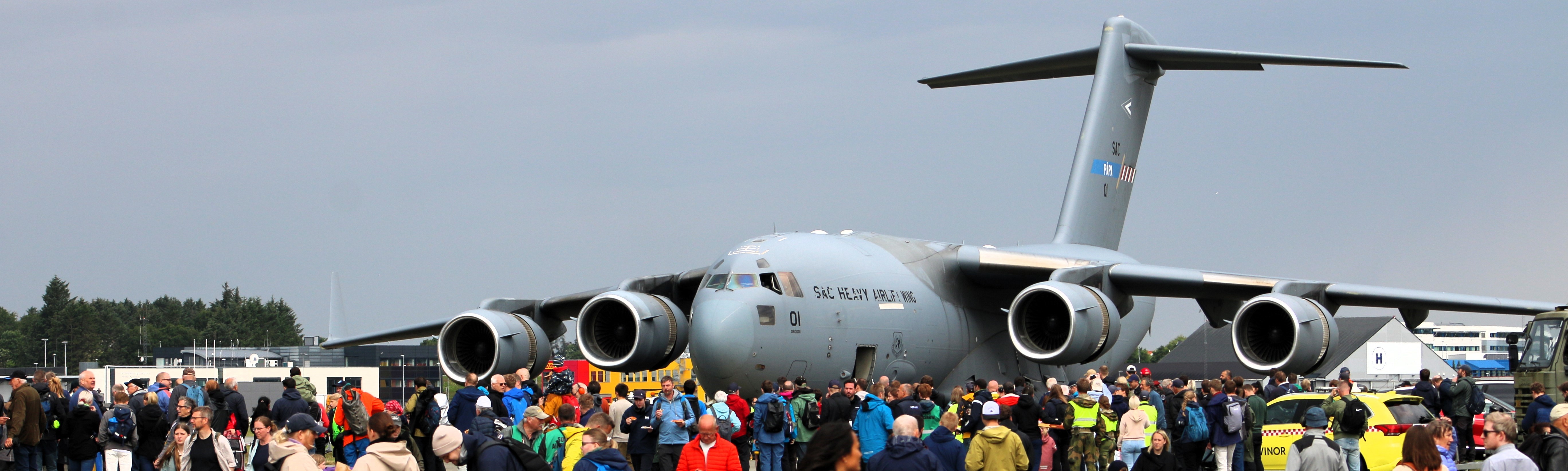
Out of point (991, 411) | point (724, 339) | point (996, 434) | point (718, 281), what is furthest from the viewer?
point (718, 281)

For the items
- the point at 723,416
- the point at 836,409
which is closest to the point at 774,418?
the point at 836,409

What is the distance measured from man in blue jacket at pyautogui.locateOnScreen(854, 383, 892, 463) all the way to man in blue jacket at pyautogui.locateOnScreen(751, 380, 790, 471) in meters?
0.79

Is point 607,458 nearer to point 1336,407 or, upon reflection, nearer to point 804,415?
point 804,415

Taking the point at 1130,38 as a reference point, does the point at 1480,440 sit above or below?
below

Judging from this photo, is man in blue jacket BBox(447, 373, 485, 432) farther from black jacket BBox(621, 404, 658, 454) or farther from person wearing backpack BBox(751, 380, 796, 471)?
person wearing backpack BBox(751, 380, 796, 471)

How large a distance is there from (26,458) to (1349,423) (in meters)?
10.8

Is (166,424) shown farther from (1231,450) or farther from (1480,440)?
(1480,440)

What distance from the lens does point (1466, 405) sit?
1441 cm

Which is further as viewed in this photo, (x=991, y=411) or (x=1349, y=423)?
(x=1349, y=423)

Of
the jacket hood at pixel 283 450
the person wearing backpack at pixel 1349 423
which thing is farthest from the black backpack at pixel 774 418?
the person wearing backpack at pixel 1349 423

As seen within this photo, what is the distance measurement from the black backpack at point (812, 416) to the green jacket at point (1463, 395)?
6973 millimetres

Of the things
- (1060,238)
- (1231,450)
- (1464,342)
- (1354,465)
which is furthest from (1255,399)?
(1464,342)

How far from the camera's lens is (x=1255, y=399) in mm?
12680

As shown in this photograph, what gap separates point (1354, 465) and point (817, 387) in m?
6.45
